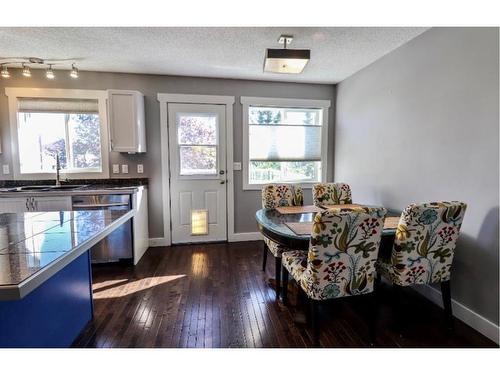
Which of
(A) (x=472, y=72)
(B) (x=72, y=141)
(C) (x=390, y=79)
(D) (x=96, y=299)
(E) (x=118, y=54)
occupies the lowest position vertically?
(D) (x=96, y=299)

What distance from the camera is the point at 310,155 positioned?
13.2 ft

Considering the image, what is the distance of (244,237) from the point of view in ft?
12.8

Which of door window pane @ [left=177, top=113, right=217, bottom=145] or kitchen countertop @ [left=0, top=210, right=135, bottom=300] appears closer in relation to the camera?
kitchen countertop @ [left=0, top=210, right=135, bottom=300]

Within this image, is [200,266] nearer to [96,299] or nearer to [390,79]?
[96,299]

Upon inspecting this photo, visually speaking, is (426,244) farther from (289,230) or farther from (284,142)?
(284,142)

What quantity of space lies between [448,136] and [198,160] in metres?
2.83

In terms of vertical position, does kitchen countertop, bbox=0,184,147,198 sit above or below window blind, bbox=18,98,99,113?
below

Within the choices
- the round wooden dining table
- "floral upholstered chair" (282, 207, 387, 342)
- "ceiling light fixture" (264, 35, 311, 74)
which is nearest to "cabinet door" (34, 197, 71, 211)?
the round wooden dining table

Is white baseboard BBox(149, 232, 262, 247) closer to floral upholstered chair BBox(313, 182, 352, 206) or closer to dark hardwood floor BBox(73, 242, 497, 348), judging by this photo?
dark hardwood floor BBox(73, 242, 497, 348)

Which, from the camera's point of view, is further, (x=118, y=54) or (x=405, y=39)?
(x=118, y=54)

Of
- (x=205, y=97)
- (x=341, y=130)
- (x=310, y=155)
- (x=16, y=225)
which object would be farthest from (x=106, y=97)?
(x=341, y=130)

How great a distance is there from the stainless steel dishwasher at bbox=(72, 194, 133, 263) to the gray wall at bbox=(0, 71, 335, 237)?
66 centimetres

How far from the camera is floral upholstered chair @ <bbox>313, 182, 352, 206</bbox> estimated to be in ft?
9.60

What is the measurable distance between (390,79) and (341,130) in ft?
3.69
